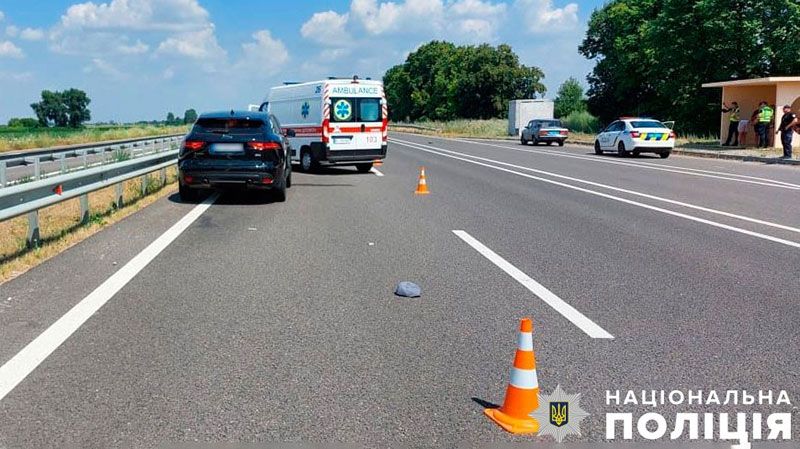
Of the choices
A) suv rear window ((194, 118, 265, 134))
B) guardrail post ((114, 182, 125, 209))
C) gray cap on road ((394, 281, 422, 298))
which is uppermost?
suv rear window ((194, 118, 265, 134))

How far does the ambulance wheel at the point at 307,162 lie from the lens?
23178 millimetres

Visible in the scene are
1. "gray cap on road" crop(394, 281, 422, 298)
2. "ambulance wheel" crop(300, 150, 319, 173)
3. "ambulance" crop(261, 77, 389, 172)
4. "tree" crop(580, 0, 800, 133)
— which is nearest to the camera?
"gray cap on road" crop(394, 281, 422, 298)

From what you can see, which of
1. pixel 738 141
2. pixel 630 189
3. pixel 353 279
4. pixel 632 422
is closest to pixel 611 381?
pixel 632 422

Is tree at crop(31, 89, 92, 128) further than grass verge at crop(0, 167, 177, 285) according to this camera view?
Yes

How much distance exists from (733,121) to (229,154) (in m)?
26.6

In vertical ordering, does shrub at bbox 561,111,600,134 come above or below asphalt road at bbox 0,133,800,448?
below

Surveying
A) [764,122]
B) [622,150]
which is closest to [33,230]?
[622,150]

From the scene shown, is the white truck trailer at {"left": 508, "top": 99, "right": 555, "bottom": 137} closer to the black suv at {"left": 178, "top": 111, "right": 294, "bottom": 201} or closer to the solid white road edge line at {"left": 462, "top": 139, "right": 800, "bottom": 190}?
the solid white road edge line at {"left": 462, "top": 139, "right": 800, "bottom": 190}

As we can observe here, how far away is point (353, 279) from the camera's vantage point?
26.2 ft

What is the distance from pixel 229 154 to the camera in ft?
47.4

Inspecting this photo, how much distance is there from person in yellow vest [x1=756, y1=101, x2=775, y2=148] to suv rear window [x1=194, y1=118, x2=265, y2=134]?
23636mm

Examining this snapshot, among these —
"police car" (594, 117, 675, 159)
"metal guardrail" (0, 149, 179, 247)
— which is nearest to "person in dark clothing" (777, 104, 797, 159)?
"police car" (594, 117, 675, 159)

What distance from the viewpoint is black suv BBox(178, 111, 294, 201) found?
14398 mm

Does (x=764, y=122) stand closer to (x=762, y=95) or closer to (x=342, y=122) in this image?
(x=762, y=95)
